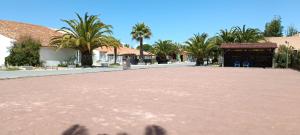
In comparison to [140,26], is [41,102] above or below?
below

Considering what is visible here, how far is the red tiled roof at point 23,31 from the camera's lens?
42.5 meters

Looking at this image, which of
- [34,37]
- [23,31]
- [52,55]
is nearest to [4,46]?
[52,55]

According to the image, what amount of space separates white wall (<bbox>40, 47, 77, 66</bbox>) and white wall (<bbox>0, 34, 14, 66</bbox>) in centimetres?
398

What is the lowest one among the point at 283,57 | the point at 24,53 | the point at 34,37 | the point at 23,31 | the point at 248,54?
the point at 283,57

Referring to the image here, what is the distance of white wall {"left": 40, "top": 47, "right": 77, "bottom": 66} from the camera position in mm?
43375

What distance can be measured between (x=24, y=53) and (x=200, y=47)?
29988mm

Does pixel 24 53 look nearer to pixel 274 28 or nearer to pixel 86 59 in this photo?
pixel 86 59

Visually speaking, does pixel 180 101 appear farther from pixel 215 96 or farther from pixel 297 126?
pixel 297 126

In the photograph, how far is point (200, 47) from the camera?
193 feet

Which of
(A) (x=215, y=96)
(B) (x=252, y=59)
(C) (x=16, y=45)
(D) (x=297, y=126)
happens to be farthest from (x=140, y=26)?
(D) (x=297, y=126)

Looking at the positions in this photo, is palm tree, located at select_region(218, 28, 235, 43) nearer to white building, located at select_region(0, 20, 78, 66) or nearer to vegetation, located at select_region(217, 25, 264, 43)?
vegetation, located at select_region(217, 25, 264, 43)

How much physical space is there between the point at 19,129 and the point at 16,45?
34.8 metres

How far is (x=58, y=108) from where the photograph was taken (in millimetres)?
10203

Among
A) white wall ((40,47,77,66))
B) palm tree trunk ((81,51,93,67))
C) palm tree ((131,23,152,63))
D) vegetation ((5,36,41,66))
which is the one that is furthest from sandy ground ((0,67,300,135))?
palm tree ((131,23,152,63))
